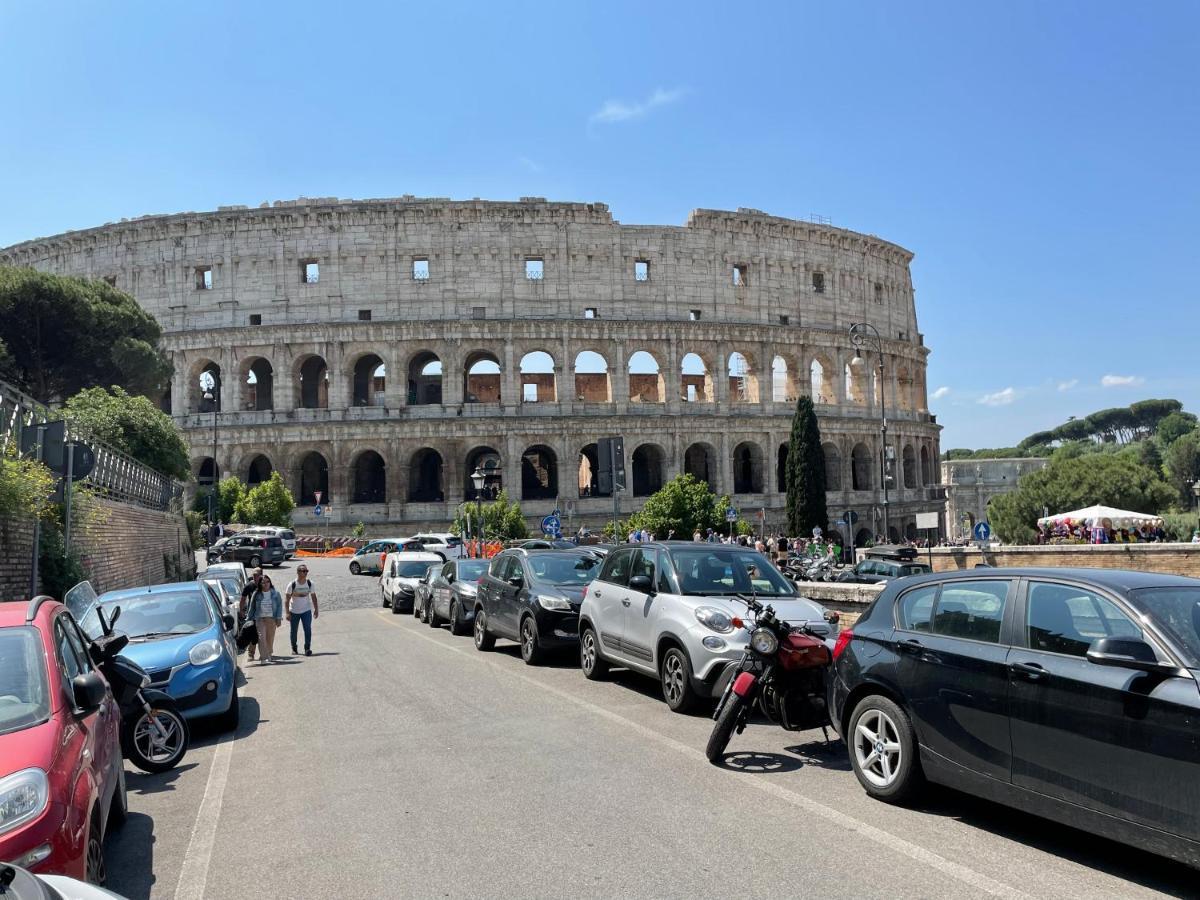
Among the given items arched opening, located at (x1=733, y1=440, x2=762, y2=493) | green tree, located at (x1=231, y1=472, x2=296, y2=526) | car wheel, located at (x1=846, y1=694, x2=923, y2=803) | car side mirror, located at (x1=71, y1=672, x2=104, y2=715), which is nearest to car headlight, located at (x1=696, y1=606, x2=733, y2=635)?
car wheel, located at (x1=846, y1=694, x2=923, y2=803)

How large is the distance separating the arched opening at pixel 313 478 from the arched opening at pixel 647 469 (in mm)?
18823

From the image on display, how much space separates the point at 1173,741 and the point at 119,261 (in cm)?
6085

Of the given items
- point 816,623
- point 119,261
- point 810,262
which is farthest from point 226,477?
point 816,623

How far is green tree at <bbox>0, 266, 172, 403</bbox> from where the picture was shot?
3953cm

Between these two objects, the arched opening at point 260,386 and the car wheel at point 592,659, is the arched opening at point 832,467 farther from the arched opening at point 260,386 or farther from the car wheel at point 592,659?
the car wheel at point 592,659

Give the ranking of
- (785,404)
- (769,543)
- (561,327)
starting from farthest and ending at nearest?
(785,404) < (561,327) < (769,543)

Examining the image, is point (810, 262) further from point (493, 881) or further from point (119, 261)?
point (493, 881)

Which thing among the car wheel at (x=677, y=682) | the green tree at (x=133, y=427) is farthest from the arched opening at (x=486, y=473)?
the car wheel at (x=677, y=682)

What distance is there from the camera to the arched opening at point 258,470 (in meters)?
55.3

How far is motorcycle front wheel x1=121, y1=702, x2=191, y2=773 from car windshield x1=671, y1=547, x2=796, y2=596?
480 centimetres

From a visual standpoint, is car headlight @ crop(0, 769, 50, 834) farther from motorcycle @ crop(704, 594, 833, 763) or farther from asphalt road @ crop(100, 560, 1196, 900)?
motorcycle @ crop(704, 594, 833, 763)

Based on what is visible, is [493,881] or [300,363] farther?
[300,363]

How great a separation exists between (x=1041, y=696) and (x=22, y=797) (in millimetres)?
4764

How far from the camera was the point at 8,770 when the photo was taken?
366 centimetres
